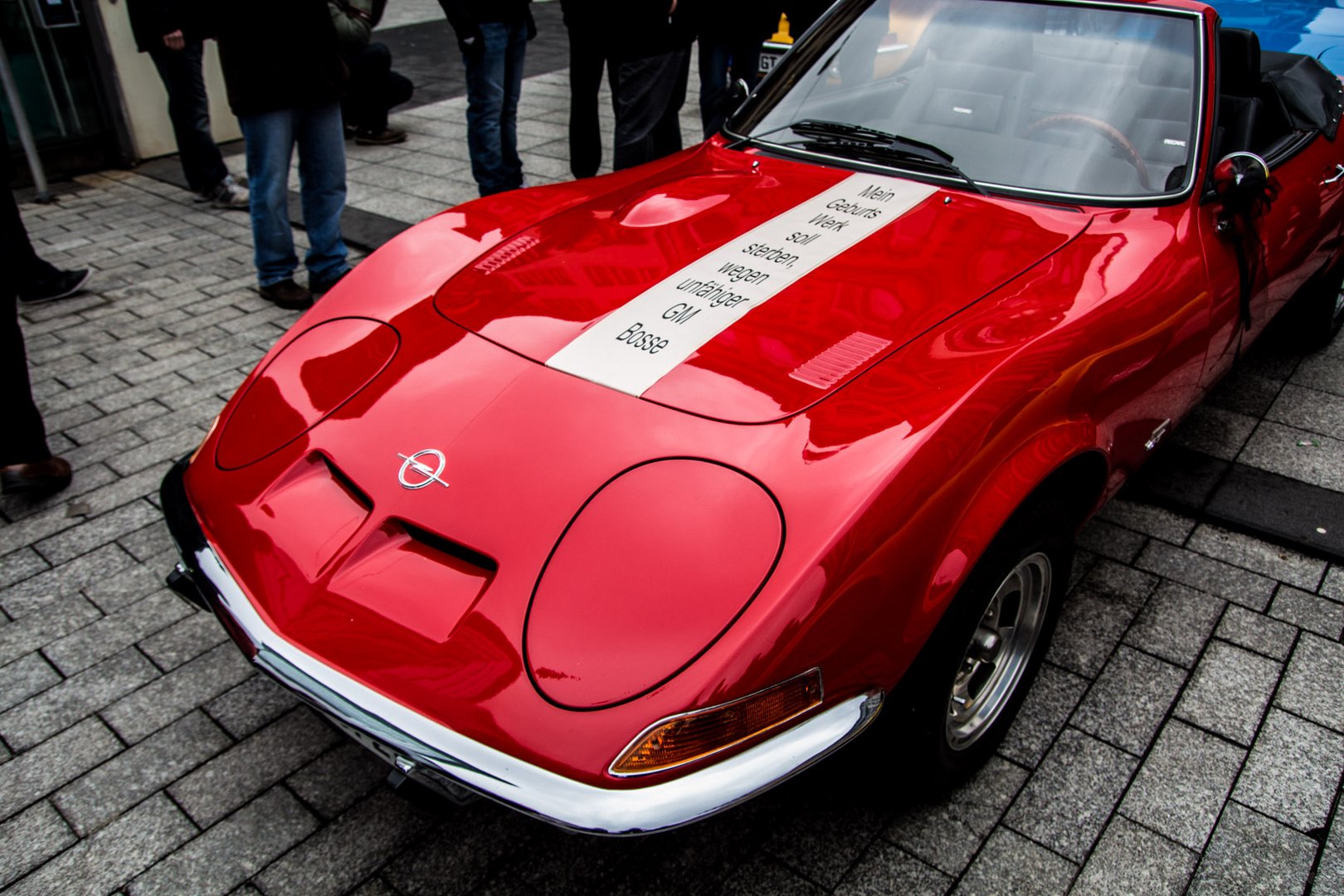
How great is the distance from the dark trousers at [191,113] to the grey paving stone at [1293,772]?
572cm

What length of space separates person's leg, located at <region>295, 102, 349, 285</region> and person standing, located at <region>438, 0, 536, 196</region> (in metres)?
0.94

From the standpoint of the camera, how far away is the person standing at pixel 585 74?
4.96 m

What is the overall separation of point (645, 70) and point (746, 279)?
123 inches

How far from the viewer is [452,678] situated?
1.64 m

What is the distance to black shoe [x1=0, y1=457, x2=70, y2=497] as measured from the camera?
125 inches

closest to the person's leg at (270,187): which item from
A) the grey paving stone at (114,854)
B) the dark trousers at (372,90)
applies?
the dark trousers at (372,90)

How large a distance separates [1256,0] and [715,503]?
17.5 feet

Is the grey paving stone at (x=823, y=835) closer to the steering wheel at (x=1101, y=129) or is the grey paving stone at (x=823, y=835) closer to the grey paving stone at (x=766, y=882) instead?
the grey paving stone at (x=766, y=882)

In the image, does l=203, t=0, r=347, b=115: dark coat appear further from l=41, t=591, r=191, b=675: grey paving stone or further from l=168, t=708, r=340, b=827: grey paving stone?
l=168, t=708, r=340, b=827: grey paving stone

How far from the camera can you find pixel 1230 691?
249cm

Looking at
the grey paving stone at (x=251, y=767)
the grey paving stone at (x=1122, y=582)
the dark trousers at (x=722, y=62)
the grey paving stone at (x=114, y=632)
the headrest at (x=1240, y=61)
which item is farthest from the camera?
the dark trousers at (x=722, y=62)

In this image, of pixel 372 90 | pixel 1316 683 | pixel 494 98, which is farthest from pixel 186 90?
pixel 1316 683

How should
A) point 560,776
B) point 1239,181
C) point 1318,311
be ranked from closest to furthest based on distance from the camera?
point 560,776, point 1239,181, point 1318,311

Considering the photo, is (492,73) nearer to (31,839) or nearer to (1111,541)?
(1111,541)
